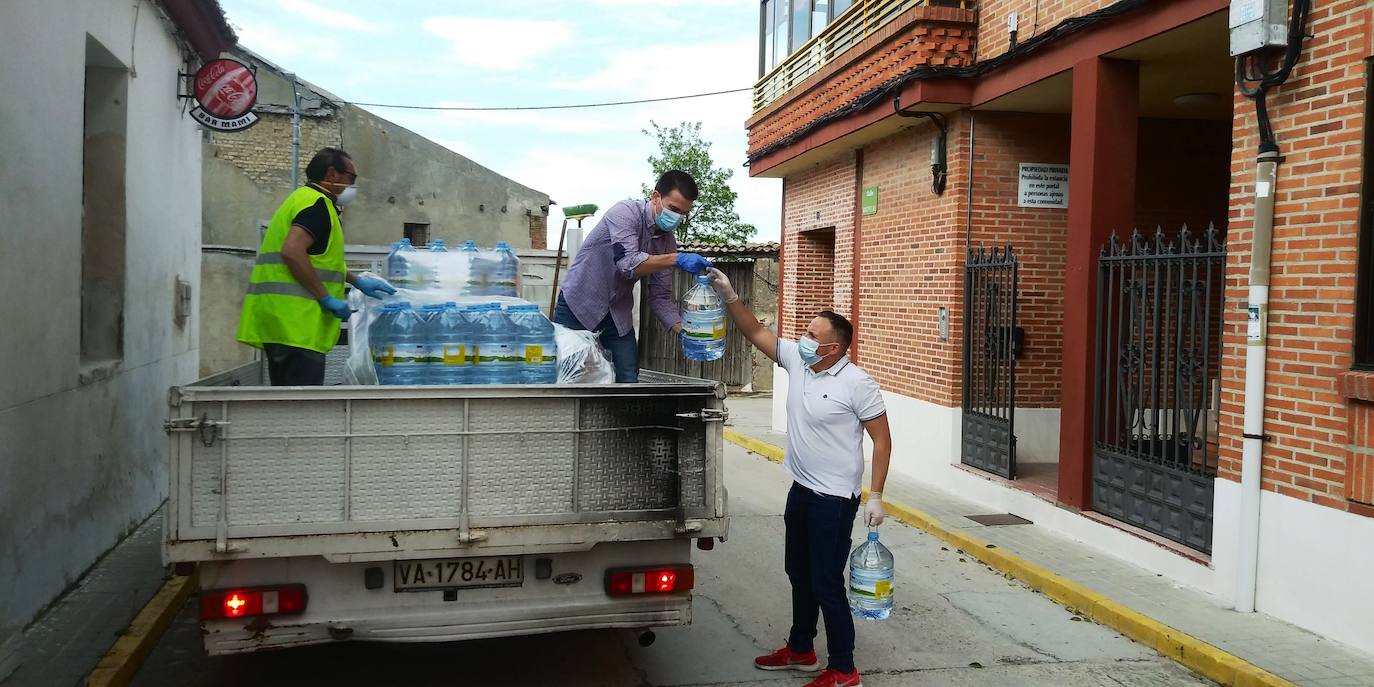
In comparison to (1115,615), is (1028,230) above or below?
above

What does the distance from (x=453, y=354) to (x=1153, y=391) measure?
4890 mm

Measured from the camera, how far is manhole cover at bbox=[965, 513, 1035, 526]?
907 centimetres

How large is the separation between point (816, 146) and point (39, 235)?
9.30m

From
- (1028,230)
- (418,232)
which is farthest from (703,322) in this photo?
(418,232)

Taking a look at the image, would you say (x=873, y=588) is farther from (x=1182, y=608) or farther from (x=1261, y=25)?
(x=1261, y=25)

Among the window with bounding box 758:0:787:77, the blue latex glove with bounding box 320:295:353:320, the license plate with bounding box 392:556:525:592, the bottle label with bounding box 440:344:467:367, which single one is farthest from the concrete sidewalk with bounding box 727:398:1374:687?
the window with bounding box 758:0:787:77

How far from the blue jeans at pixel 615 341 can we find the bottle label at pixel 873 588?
1835 millimetres

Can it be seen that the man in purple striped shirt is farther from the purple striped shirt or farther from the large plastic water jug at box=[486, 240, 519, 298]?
the large plastic water jug at box=[486, 240, 519, 298]

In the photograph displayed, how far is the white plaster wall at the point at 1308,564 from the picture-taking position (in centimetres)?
562

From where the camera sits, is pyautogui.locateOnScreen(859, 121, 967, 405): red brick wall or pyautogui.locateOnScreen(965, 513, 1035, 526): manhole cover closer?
Result: pyautogui.locateOnScreen(965, 513, 1035, 526): manhole cover

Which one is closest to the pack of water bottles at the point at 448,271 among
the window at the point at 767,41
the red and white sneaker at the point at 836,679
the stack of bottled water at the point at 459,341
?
the stack of bottled water at the point at 459,341

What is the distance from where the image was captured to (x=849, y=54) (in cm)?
1236

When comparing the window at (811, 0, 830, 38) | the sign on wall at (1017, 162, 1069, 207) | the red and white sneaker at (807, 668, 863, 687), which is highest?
the window at (811, 0, 830, 38)

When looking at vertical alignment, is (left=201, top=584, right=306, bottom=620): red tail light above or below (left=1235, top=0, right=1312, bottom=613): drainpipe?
below
